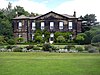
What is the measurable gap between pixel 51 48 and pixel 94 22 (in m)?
32.7

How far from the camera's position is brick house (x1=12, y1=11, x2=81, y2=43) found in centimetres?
5722

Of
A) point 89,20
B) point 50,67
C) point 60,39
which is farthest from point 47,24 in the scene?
point 50,67

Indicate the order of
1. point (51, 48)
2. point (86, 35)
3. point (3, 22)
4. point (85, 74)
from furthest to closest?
point (3, 22), point (86, 35), point (51, 48), point (85, 74)

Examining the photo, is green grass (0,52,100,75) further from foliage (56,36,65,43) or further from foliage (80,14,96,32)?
foliage (80,14,96,32)

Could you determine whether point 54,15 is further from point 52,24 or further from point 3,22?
point 3,22

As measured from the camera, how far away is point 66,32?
56.3m

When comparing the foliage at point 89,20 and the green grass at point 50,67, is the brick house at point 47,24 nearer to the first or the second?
the foliage at point 89,20

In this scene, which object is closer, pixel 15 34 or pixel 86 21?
pixel 15 34

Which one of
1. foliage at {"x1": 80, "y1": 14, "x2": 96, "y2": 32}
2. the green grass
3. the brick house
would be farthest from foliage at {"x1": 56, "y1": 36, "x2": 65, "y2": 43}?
the green grass

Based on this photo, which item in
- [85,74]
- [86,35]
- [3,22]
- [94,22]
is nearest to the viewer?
[85,74]

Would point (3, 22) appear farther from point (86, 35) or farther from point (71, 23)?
point (86, 35)

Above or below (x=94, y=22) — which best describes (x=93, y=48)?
below

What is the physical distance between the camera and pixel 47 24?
57.7 meters

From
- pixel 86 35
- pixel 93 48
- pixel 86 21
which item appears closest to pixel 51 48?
pixel 93 48
